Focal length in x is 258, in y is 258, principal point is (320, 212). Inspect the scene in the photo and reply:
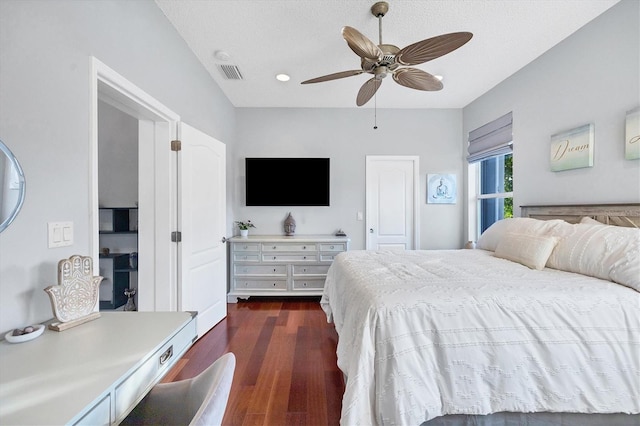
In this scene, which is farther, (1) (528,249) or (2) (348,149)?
(2) (348,149)

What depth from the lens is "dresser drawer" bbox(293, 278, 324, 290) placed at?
140 inches

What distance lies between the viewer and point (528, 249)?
6.40 ft

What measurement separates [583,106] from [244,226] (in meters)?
3.93

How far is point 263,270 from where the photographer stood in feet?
11.6

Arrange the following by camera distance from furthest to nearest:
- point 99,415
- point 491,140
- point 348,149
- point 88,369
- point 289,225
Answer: point 348,149
point 289,225
point 491,140
point 88,369
point 99,415

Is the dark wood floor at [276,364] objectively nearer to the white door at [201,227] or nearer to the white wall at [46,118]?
the white door at [201,227]

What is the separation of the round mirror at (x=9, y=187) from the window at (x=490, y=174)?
162 inches

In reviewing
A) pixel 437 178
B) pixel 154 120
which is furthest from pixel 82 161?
pixel 437 178

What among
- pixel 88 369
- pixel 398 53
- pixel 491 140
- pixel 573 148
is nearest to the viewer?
pixel 88 369

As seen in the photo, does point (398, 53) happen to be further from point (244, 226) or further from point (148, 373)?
point (244, 226)

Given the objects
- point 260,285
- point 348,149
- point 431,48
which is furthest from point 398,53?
point 260,285

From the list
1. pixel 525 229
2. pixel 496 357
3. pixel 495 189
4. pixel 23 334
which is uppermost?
pixel 495 189

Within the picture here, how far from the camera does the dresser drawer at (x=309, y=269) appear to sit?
355 cm

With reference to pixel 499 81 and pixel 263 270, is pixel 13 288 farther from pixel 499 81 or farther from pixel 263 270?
pixel 499 81
